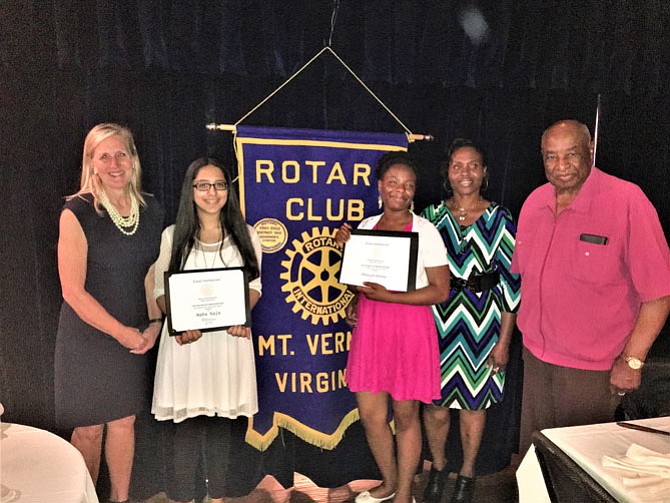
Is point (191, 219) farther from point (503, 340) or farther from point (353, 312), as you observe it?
point (503, 340)

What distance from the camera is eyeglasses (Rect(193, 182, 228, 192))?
1979mm

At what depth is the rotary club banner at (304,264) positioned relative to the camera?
2.07 meters

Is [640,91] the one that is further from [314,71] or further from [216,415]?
[216,415]

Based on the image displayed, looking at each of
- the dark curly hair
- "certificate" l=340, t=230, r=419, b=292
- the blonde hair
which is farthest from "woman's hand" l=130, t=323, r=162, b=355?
the dark curly hair

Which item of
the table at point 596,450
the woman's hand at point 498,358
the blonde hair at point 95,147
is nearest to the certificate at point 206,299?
the blonde hair at point 95,147

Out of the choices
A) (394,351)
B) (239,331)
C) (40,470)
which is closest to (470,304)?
(394,351)

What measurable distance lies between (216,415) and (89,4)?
150cm

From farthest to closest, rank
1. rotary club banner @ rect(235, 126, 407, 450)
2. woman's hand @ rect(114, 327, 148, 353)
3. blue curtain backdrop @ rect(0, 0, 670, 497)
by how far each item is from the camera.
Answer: rotary club banner @ rect(235, 126, 407, 450) < woman's hand @ rect(114, 327, 148, 353) < blue curtain backdrop @ rect(0, 0, 670, 497)

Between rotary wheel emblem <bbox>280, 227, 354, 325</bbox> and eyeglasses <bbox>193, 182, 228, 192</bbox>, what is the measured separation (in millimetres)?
332

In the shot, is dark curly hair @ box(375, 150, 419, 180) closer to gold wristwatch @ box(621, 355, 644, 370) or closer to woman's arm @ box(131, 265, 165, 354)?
woman's arm @ box(131, 265, 165, 354)

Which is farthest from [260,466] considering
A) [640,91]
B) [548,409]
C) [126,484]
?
[640,91]

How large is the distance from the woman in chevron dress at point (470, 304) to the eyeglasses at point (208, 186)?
78 centimetres

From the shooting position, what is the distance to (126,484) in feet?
6.81

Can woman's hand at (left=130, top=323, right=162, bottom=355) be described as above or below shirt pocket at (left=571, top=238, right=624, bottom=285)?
below
